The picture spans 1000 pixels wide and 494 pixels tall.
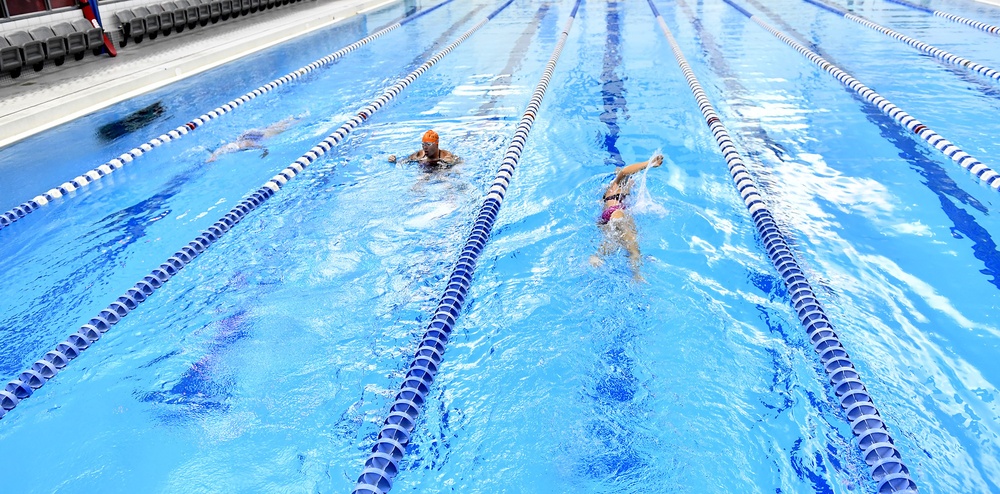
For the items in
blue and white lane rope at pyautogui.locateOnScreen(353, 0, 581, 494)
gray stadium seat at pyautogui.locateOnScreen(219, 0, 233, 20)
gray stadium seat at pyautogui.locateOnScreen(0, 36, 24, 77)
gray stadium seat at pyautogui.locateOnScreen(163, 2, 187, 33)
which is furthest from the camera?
gray stadium seat at pyautogui.locateOnScreen(219, 0, 233, 20)

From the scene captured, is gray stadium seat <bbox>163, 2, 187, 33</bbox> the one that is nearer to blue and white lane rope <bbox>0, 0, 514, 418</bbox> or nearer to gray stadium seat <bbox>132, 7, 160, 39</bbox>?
gray stadium seat <bbox>132, 7, 160, 39</bbox>

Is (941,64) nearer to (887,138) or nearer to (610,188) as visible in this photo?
(887,138)

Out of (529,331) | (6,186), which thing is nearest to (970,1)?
(529,331)

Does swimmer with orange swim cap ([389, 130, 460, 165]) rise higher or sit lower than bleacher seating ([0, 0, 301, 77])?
lower

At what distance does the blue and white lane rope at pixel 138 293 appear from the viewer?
3055 millimetres

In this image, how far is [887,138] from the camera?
5.64 meters

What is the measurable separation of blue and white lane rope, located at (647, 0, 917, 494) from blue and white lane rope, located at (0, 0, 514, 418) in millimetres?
3470

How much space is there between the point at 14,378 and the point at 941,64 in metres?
9.24

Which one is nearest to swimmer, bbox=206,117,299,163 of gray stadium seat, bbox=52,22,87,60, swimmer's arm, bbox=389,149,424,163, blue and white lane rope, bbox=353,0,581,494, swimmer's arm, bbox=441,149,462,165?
swimmer's arm, bbox=389,149,424,163

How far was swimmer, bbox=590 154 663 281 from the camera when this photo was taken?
3.81 meters

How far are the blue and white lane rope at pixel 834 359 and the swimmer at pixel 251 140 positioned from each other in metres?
4.12

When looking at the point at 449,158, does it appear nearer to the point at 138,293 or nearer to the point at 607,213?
the point at 607,213

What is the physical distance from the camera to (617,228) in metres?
4.02

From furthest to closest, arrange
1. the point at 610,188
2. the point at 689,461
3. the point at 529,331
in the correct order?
the point at 610,188 → the point at 529,331 → the point at 689,461
